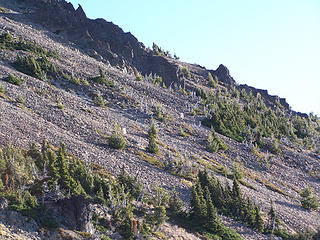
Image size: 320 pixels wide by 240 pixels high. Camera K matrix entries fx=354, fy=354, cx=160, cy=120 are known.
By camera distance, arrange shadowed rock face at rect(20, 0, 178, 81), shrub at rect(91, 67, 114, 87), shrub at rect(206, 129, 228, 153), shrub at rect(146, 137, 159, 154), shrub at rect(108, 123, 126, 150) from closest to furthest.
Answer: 1. shrub at rect(108, 123, 126, 150)
2. shrub at rect(146, 137, 159, 154)
3. shrub at rect(206, 129, 228, 153)
4. shrub at rect(91, 67, 114, 87)
5. shadowed rock face at rect(20, 0, 178, 81)

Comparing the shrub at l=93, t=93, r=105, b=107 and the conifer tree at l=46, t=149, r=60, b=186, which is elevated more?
the shrub at l=93, t=93, r=105, b=107

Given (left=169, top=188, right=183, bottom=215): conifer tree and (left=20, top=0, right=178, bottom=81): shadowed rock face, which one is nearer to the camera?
(left=169, top=188, right=183, bottom=215): conifer tree

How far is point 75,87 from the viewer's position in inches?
2286

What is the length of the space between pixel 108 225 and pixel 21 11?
87.2 m

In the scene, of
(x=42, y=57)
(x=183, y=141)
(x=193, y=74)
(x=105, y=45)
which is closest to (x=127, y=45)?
(x=105, y=45)

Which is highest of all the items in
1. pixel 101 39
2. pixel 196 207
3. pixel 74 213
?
pixel 101 39

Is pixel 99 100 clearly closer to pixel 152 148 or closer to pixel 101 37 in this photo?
pixel 152 148

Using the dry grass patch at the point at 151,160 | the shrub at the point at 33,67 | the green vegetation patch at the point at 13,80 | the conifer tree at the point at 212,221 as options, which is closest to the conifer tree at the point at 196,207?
the conifer tree at the point at 212,221

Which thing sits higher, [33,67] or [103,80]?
[103,80]

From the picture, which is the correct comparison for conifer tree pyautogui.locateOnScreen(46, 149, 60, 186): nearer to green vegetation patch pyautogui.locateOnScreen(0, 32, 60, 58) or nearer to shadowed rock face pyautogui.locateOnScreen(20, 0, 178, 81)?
green vegetation patch pyautogui.locateOnScreen(0, 32, 60, 58)

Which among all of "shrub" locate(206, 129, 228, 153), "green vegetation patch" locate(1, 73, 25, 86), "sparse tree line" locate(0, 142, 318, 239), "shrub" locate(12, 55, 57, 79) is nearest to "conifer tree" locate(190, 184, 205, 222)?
"sparse tree line" locate(0, 142, 318, 239)

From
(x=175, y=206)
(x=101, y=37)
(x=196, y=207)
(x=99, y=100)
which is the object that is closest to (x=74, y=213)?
(x=175, y=206)

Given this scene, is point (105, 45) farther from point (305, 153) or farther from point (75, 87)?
point (305, 153)

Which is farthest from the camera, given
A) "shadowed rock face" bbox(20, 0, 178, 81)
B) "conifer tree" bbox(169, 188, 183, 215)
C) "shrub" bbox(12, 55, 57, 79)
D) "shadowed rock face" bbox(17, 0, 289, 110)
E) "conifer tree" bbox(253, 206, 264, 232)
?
"shadowed rock face" bbox(20, 0, 178, 81)
